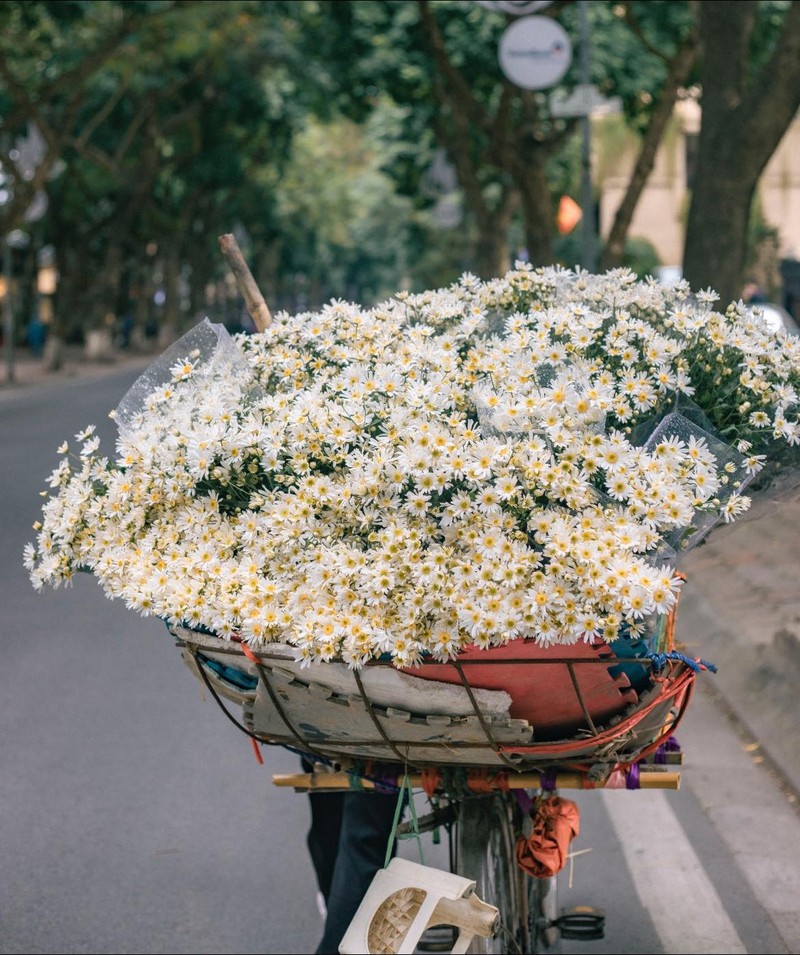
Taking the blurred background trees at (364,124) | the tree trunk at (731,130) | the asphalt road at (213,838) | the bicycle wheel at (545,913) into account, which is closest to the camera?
the bicycle wheel at (545,913)

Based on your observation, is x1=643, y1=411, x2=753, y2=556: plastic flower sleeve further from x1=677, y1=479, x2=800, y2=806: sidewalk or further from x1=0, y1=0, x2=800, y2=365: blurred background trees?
x1=0, y1=0, x2=800, y2=365: blurred background trees

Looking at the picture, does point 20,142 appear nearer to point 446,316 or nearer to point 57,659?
point 57,659

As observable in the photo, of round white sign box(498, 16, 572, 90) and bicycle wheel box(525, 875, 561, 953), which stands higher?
round white sign box(498, 16, 572, 90)

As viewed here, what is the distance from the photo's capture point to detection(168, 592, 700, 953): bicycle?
2332 millimetres

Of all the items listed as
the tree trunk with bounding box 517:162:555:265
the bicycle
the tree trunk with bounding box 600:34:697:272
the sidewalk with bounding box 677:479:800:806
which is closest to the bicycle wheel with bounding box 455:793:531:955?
the bicycle

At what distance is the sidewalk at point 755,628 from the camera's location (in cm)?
585

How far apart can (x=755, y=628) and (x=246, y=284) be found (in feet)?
15.6

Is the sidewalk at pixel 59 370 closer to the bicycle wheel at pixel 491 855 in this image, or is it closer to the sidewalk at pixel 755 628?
the sidewalk at pixel 755 628

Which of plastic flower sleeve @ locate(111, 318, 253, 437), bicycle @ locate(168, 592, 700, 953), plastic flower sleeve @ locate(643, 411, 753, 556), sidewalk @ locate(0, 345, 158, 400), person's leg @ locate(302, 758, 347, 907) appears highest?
plastic flower sleeve @ locate(111, 318, 253, 437)

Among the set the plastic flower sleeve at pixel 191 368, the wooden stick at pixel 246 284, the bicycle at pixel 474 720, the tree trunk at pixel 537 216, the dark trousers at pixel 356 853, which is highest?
the wooden stick at pixel 246 284

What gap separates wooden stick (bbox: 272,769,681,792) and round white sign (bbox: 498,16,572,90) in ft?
38.3

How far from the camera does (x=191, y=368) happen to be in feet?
9.02

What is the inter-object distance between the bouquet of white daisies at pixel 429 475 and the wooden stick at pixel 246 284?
0.62 ft

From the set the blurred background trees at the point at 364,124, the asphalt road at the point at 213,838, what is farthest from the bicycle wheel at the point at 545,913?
the blurred background trees at the point at 364,124
